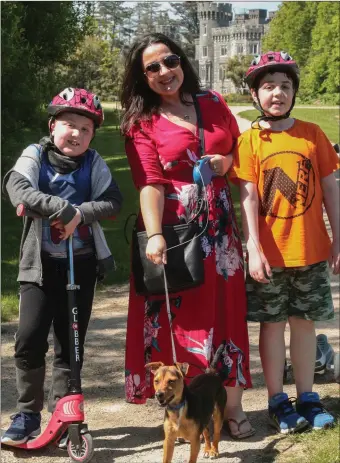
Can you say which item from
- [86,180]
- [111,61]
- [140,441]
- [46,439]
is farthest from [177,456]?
[111,61]

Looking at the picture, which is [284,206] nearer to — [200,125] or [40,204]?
[200,125]

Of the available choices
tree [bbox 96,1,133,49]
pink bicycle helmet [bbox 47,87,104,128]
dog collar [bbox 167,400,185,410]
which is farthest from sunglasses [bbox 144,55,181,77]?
tree [bbox 96,1,133,49]

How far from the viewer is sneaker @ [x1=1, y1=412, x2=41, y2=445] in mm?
4059

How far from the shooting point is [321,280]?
14.0ft

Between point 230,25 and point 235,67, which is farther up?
point 230,25

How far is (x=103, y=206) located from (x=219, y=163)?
634mm

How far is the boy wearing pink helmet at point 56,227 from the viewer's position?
384cm

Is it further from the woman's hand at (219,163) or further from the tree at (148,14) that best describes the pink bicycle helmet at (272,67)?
the tree at (148,14)

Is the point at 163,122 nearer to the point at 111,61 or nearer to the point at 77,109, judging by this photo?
the point at 77,109

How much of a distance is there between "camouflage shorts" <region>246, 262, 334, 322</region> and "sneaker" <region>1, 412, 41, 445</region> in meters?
1.29

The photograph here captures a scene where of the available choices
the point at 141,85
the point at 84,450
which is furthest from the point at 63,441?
the point at 141,85

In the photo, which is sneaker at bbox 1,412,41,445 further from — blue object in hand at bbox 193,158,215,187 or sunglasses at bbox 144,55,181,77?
sunglasses at bbox 144,55,181,77

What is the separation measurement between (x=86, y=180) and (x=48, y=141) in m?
0.28

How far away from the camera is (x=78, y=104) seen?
3.84m
